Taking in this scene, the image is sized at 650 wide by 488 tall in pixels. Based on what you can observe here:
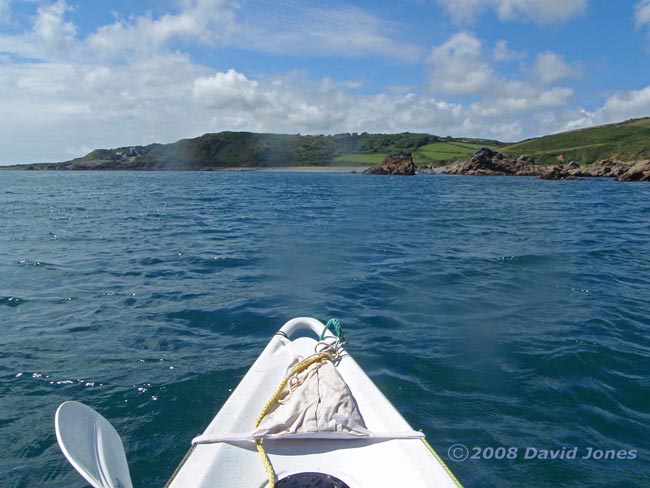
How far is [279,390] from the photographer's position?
4.59 metres

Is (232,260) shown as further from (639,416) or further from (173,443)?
(639,416)

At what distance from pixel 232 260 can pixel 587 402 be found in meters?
11.3

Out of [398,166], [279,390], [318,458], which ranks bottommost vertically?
[318,458]

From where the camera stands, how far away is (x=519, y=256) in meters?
15.3

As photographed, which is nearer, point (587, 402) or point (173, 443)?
point (173, 443)

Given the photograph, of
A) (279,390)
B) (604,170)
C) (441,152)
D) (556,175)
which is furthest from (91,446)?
(441,152)

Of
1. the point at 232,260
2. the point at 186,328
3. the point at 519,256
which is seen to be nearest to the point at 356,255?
the point at 232,260

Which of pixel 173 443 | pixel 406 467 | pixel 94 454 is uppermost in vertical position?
pixel 94 454

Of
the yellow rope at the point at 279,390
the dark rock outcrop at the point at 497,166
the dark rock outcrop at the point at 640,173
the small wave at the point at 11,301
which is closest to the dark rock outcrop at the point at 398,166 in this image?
the dark rock outcrop at the point at 497,166

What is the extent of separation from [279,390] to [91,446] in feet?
5.84

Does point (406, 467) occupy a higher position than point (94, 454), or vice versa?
point (94, 454)

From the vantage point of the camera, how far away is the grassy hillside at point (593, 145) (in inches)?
4469

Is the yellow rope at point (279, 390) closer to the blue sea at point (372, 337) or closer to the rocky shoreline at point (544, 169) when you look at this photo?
the blue sea at point (372, 337)

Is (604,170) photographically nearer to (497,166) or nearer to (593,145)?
(497,166)
